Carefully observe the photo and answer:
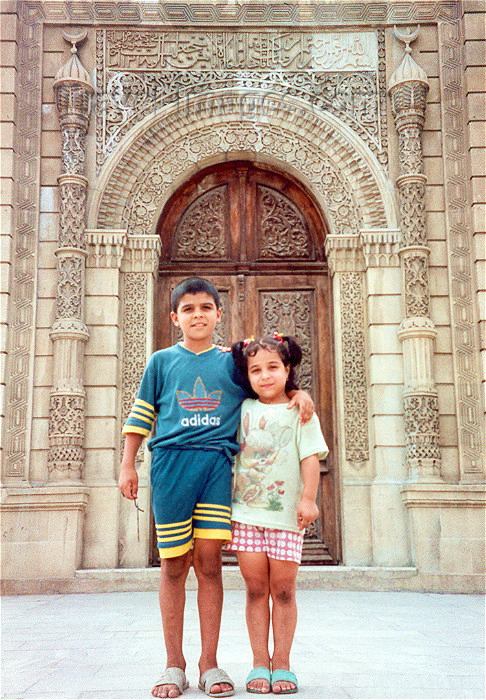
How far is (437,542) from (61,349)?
4.17 metres

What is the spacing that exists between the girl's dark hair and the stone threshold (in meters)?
4.02

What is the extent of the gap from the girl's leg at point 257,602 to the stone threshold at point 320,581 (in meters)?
3.87

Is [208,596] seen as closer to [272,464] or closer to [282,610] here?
[282,610]

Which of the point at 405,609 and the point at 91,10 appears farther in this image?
the point at 91,10

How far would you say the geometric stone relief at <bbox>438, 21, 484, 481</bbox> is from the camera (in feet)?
25.3

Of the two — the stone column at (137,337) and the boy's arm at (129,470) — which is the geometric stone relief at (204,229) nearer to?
the stone column at (137,337)

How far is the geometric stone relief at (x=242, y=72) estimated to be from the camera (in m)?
8.43

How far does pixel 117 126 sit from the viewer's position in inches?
331

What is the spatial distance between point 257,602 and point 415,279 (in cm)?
534

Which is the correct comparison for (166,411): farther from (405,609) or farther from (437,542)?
(437,542)

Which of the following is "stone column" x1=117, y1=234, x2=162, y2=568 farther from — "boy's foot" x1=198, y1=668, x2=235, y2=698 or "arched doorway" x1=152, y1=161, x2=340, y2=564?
"boy's foot" x1=198, y1=668, x2=235, y2=698

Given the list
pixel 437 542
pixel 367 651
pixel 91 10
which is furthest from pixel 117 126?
pixel 367 651

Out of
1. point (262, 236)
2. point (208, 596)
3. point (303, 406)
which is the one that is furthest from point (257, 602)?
point (262, 236)

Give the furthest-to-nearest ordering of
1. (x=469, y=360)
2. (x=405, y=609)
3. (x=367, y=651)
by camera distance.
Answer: (x=469, y=360) < (x=405, y=609) < (x=367, y=651)
